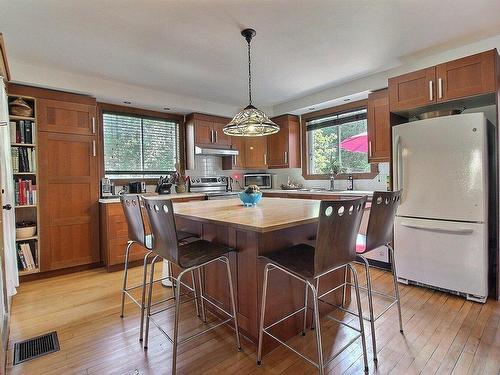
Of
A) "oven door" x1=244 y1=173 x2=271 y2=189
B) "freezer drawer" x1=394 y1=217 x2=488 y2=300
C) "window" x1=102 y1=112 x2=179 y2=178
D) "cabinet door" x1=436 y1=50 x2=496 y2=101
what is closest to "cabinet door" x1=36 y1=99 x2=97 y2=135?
"window" x1=102 y1=112 x2=179 y2=178

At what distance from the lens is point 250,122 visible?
2.42 metres

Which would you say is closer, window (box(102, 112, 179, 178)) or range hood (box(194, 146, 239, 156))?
window (box(102, 112, 179, 178))

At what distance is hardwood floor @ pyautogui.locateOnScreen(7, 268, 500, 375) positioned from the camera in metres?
1.58

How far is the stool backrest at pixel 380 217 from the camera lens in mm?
1685

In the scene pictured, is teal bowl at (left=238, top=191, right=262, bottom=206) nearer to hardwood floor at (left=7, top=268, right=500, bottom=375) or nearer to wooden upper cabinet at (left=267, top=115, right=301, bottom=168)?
hardwood floor at (left=7, top=268, right=500, bottom=375)

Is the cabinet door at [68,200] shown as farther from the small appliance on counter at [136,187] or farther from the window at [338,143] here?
the window at [338,143]

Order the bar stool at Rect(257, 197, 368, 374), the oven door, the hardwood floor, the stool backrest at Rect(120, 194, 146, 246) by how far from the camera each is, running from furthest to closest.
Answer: the oven door, the stool backrest at Rect(120, 194, 146, 246), the hardwood floor, the bar stool at Rect(257, 197, 368, 374)

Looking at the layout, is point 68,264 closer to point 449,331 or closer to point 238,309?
point 238,309

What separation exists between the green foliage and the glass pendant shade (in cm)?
211

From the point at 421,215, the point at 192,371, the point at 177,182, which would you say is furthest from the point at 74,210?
the point at 421,215

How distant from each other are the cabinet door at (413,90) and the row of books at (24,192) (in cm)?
407

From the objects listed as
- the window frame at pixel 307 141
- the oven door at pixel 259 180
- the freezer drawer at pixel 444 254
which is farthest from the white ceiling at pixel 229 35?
the oven door at pixel 259 180

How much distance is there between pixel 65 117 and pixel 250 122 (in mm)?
2366

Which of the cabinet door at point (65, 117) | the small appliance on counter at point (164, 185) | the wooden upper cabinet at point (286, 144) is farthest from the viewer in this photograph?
the wooden upper cabinet at point (286, 144)
